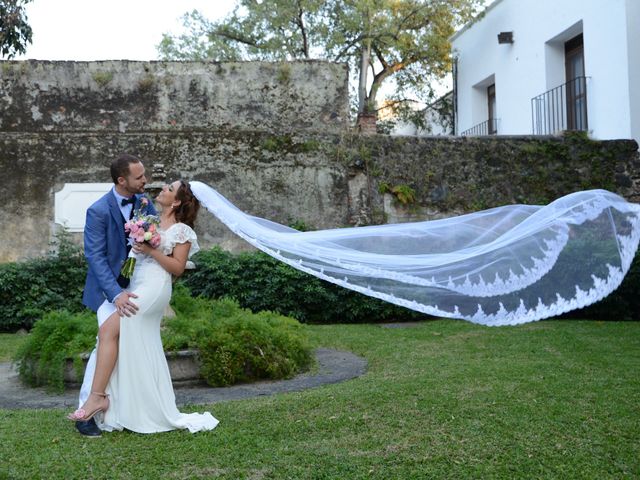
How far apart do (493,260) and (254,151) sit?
8.76 m

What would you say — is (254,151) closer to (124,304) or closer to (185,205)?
(185,205)

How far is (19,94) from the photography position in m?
13.6

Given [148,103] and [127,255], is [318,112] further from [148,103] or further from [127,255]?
[127,255]

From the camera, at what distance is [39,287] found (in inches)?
467

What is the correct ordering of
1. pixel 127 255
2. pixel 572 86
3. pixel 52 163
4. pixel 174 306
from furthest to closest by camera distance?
1. pixel 572 86
2. pixel 52 163
3. pixel 174 306
4. pixel 127 255

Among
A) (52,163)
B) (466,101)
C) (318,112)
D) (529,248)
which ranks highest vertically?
(466,101)

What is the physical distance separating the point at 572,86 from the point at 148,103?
29.3ft

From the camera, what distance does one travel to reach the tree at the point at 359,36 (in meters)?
24.3

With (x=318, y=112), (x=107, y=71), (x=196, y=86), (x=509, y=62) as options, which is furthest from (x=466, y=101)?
(x=107, y=71)

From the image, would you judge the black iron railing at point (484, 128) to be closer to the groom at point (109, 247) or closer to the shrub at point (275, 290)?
the shrub at point (275, 290)

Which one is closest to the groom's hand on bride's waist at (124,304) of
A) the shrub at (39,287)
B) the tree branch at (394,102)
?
the shrub at (39,287)

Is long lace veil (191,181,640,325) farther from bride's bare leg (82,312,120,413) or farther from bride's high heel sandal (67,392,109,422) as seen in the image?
bride's high heel sandal (67,392,109,422)

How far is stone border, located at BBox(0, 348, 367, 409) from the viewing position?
21.8ft

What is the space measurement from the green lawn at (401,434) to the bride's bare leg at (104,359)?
0.26 metres
